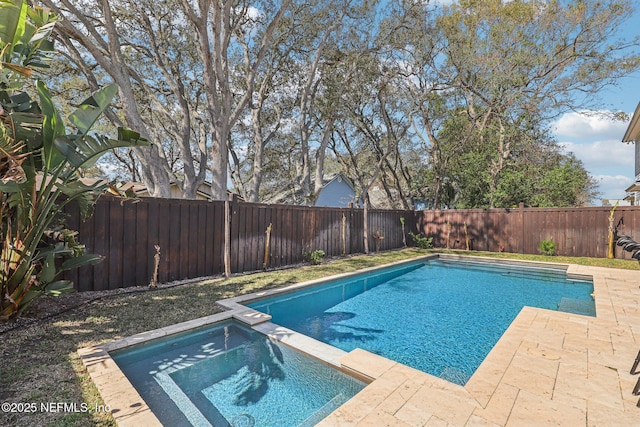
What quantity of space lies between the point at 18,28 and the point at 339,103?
1084cm

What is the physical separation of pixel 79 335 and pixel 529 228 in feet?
44.4

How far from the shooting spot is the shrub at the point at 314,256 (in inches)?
350

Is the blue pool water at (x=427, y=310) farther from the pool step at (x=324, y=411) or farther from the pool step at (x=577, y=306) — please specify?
the pool step at (x=324, y=411)

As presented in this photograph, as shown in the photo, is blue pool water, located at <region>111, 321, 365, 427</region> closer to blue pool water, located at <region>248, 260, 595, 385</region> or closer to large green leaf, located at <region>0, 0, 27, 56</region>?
blue pool water, located at <region>248, 260, 595, 385</region>

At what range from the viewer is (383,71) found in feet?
45.7

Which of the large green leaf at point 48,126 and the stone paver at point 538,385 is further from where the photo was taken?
the large green leaf at point 48,126

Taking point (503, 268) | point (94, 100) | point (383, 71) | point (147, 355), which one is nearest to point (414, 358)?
point (147, 355)

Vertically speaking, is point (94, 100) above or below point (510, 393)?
above

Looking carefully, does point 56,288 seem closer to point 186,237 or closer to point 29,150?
point 29,150

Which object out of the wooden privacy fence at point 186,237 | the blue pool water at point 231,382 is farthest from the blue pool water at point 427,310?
the wooden privacy fence at point 186,237

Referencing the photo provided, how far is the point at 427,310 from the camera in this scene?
5648 millimetres

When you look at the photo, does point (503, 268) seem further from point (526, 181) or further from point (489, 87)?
point (489, 87)

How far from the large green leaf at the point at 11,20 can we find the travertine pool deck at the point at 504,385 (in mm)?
3489

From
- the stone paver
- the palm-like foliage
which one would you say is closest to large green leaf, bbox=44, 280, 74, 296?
the palm-like foliage
